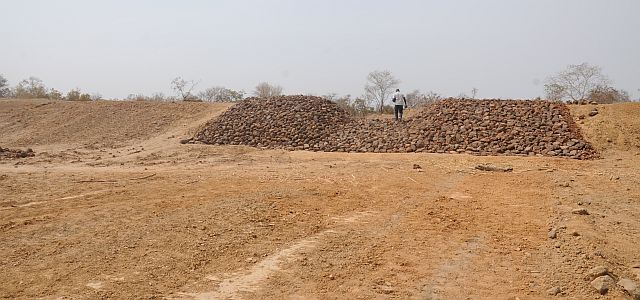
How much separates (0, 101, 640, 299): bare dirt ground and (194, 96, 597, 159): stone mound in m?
1.21

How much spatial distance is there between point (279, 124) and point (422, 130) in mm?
4587

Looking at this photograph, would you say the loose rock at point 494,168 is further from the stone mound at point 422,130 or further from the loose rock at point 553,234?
the loose rock at point 553,234

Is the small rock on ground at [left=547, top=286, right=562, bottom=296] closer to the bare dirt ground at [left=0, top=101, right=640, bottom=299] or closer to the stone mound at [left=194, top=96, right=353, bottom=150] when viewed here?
the bare dirt ground at [left=0, top=101, right=640, bottom=299]

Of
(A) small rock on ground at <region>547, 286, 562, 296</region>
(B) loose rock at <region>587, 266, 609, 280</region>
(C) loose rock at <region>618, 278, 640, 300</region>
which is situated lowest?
(A) small rock on ground at <region>547, 286, 562, 296</region>

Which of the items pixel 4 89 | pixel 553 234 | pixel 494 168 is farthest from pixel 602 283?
pixel 4 89

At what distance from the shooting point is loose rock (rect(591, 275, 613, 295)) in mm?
4023

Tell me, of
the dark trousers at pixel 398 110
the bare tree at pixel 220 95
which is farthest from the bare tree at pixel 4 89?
the dark trousers at pixel 398 110

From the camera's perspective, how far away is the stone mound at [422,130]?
12.8m

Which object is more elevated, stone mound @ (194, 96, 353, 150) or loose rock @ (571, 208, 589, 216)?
stone mound @ (194, 96, 353, 150)

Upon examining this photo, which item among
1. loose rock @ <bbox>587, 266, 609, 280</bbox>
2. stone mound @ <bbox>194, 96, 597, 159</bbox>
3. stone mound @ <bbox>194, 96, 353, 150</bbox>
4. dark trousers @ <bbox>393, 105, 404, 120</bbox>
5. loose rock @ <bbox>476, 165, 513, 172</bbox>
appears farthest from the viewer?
dark trousers @ <bbox>393, 105, 404, 120</bbox>

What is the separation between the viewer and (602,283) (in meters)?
4.07

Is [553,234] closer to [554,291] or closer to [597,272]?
[597,272]

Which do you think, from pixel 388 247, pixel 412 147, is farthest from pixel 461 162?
pixel 388 247

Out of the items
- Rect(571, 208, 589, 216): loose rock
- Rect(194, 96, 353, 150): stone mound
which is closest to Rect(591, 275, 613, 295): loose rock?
Rect(571, 208, 589, 216): loose rock
